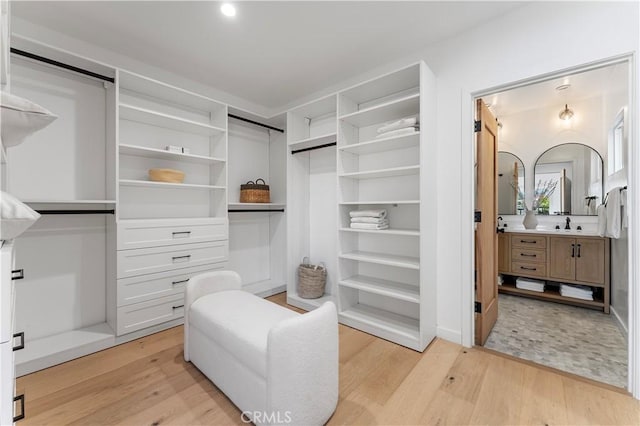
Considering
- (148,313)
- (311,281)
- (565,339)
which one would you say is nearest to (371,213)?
(311,281)

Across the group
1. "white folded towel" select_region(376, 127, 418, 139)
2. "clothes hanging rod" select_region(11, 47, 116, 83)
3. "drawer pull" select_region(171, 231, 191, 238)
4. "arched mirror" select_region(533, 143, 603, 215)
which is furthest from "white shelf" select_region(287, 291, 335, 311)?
"arched mirror" select_region(533, 143, 603, 215)

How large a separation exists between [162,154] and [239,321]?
1.86 m

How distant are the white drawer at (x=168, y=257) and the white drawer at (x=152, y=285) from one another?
0.05 metres

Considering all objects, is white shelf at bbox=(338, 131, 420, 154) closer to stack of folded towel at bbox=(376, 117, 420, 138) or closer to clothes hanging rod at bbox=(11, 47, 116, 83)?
stack of folded towel at bbox=(376, 117, 420, 138)

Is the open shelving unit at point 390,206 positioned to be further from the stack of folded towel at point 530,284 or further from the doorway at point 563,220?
the stack of folded towel at point 530,284

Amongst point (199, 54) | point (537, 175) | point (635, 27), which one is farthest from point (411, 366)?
point (537, 175)

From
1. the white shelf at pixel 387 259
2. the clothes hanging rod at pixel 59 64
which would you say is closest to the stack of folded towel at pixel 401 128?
the white shelf at pixel 387 259

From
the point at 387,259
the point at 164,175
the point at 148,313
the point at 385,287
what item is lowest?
the point at 148,313

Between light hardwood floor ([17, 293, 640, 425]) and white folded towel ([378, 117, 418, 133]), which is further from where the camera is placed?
white folded towel ([378, 117, 418, 133])

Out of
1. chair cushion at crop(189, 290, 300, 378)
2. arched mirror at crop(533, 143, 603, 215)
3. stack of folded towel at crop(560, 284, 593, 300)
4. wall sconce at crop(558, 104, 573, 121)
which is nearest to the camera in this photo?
chair cushion at crop(189, 290, 300, 378)

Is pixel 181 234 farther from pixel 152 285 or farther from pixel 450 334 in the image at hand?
pixel 450 334

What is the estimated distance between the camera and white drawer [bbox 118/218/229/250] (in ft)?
7.26

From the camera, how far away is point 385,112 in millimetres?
2541

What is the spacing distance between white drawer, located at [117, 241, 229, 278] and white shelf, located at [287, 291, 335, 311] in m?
0.90
